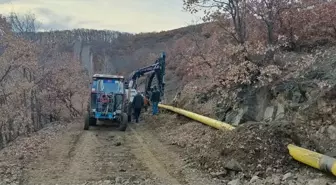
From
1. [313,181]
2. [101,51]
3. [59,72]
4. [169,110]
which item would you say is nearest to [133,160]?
[313,181]

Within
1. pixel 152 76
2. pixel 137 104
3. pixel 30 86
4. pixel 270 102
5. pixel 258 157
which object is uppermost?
pixel 152 76

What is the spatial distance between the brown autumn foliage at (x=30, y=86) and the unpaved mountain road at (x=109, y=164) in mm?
6678

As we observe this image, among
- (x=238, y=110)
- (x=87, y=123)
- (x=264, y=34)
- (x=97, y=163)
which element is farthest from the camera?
(x=87, y=123)

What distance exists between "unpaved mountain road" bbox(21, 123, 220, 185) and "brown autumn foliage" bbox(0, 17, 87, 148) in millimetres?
6678

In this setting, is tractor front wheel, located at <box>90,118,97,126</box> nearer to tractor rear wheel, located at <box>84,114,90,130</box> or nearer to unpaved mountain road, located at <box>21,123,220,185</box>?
tractor rear wheel, located at <box>84,114,90,130</box>

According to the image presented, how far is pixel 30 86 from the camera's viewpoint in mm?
23219

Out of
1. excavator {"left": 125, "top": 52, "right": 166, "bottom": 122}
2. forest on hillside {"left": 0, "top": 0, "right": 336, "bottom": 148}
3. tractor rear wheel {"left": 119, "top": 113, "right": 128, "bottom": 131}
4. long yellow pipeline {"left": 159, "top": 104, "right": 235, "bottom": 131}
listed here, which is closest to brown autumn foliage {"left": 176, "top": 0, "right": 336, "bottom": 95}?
forest on hillside {"left": 0, "top": 0, "right": 336, "bottom": 148}

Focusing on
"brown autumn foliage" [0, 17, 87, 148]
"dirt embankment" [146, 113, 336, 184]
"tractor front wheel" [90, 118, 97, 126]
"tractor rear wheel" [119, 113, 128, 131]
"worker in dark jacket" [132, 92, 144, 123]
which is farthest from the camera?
"worker in dark jacket" [132, 92, 144, 123]

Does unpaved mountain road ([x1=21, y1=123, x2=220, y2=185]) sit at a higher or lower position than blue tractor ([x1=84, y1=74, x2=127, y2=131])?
lower

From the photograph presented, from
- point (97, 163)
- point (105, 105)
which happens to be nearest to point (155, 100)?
point (105, 105)

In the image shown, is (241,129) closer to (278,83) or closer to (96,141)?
(278,83)

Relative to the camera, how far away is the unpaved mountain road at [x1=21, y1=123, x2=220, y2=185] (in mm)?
9828

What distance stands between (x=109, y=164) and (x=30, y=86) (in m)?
13.3

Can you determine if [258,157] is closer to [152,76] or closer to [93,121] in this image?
[93,121]
